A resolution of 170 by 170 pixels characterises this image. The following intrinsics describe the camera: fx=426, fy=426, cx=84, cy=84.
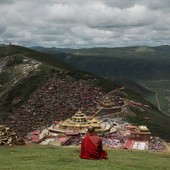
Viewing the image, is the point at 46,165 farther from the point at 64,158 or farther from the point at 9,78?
the point at 9,78

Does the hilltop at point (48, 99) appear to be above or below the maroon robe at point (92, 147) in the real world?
below

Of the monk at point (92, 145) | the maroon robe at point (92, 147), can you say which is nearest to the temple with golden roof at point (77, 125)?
the maroon robe at point (92, 147)

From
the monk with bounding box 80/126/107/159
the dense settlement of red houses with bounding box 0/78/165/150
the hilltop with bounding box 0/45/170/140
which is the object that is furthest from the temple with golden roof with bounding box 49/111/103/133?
the monk with bounding box 80/126/107/159

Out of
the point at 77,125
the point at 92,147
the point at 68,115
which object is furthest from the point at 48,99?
the point at 92,147

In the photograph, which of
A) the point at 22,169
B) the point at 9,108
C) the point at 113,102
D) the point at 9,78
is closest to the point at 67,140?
the point at 22,169

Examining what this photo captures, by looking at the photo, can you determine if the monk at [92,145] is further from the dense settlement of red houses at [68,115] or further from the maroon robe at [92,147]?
the dense settlement of red houses at [68,115]

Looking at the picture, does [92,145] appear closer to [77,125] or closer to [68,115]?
[77,125]
